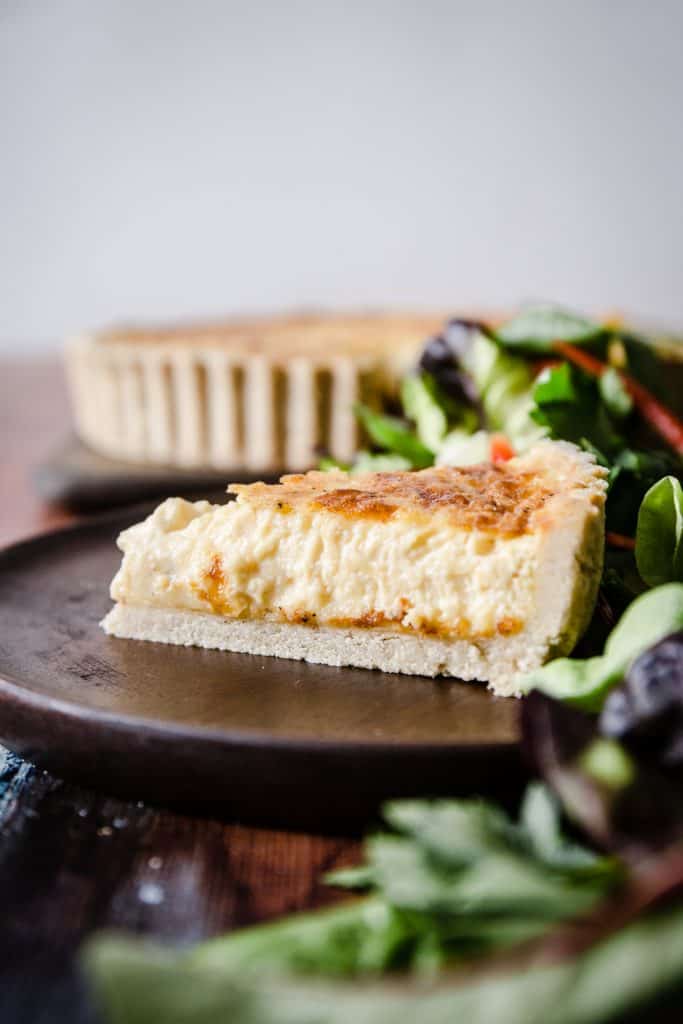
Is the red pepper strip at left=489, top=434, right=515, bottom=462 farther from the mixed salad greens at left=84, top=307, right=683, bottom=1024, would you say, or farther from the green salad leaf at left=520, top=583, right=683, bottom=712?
the green salad leaf at left=520, top=583, right=683, bottom=712

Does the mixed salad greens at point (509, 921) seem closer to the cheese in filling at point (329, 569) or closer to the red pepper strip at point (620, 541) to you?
the cheese in filling at point (329, 569)

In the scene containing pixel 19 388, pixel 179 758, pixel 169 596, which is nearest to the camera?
pixel 179 758

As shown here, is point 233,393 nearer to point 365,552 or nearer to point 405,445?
point 405,445

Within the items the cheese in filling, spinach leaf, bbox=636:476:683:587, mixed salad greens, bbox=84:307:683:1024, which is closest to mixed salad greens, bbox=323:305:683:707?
spinach leaf, bbox=636:476:683:587

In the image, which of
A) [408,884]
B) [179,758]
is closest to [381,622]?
[179,758]

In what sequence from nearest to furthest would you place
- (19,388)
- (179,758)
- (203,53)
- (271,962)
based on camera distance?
1. (271,962)
2. (179,758)
3. (19,388)
4. (203,53)

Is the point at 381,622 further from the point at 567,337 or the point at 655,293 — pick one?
the point at 655,293

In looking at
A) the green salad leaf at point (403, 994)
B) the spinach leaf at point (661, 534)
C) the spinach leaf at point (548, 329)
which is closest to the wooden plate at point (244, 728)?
the spinach leaf at point (661, 534)
